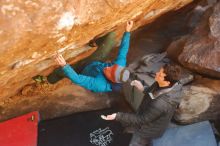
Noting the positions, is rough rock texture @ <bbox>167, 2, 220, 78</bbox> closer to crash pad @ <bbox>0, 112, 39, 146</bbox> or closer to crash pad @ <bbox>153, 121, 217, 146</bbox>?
crash pad @ <bbox>153, 121, 217, 146</bbox>

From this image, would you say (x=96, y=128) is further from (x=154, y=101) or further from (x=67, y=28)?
(x=67, y=28)

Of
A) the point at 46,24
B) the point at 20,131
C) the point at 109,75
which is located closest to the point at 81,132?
the point at 20,131

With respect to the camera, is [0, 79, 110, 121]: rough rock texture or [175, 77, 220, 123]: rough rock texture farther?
[0, 79, 110, 121]: rough rock texture

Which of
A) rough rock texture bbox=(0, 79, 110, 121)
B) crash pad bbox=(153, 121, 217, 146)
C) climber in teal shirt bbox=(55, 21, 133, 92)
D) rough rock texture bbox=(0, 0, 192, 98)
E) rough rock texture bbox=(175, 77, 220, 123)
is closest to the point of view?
rough rock texture bbox=(0, 0, 192, 98)

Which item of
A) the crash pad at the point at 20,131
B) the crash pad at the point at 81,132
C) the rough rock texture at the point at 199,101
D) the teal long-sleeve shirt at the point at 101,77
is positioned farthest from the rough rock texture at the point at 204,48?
the crash pad at the point at 20,131

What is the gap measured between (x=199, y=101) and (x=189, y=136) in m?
0.58

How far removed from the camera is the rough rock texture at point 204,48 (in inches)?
232

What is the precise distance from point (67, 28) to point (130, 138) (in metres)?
2.11

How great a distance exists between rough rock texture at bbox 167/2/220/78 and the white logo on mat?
158cm

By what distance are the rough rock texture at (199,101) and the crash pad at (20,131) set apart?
2.17m

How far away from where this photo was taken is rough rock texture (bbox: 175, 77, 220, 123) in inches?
237

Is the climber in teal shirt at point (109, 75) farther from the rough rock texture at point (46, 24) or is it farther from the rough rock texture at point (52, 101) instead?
the rough rock texture at point (52, 101)

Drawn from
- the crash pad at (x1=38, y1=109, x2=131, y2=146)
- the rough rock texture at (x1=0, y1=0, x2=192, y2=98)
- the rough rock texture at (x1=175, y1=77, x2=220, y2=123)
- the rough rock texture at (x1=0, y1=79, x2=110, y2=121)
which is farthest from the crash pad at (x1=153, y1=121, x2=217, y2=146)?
the rough rock texture at (x1=0, y1=0, x2=192, y2=98)

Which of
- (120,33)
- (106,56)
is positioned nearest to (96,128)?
(106,56)
